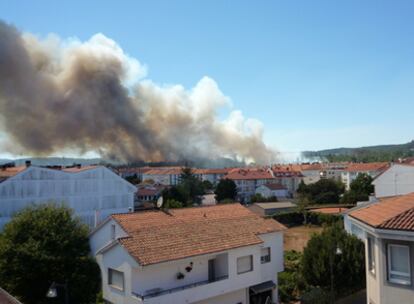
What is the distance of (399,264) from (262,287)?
11273 millimetres

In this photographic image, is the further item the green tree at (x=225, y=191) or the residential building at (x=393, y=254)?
the green tree at (x=225, y=191)

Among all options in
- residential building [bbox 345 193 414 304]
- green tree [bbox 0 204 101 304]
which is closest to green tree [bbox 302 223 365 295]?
residential building [bbox 345 193 414 304]

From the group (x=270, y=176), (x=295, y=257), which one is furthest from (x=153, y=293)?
(x=270, y=176)

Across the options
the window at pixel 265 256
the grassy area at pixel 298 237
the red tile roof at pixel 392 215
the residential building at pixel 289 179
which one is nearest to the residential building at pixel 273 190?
the residential building at pixel 289 179

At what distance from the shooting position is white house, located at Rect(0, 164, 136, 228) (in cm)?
3984

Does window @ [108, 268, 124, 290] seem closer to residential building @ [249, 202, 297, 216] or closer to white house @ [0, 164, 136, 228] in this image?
white house @ [0, 164, 136, 228]

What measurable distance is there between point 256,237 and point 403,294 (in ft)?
34.8

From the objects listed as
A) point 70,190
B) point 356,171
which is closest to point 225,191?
point 70,190

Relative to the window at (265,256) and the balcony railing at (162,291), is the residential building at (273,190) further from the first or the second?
the balcony railing at (162,291)

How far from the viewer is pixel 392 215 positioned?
9602 millimetres

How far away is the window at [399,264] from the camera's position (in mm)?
8953

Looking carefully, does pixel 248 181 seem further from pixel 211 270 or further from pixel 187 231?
pixel 187 231

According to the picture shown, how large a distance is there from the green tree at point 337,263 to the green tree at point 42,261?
33.2ft

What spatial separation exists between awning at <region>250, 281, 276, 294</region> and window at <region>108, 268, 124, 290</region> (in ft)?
20.1
